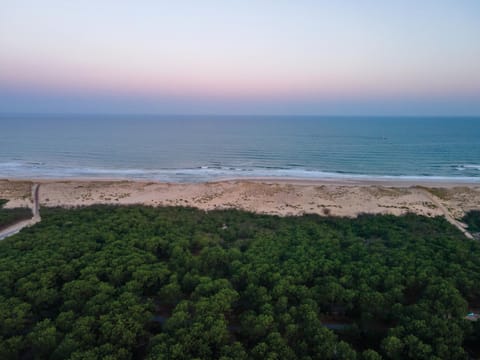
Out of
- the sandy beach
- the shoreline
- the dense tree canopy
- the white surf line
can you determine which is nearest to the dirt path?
the sandy beach

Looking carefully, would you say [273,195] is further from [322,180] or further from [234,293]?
[234,293]

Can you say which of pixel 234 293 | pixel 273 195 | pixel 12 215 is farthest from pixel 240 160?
pixel 234 293

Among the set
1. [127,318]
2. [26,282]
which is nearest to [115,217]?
[26,282]

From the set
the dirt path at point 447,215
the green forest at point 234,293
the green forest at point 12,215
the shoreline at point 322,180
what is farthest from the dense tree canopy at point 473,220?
the green forest at point 12,215

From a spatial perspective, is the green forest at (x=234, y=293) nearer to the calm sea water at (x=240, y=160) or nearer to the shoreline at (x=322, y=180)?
the shoreline at (x=322, y=180)

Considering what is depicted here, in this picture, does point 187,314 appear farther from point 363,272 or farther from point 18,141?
point 18,141

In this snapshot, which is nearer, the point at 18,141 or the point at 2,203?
the point at 2,203
